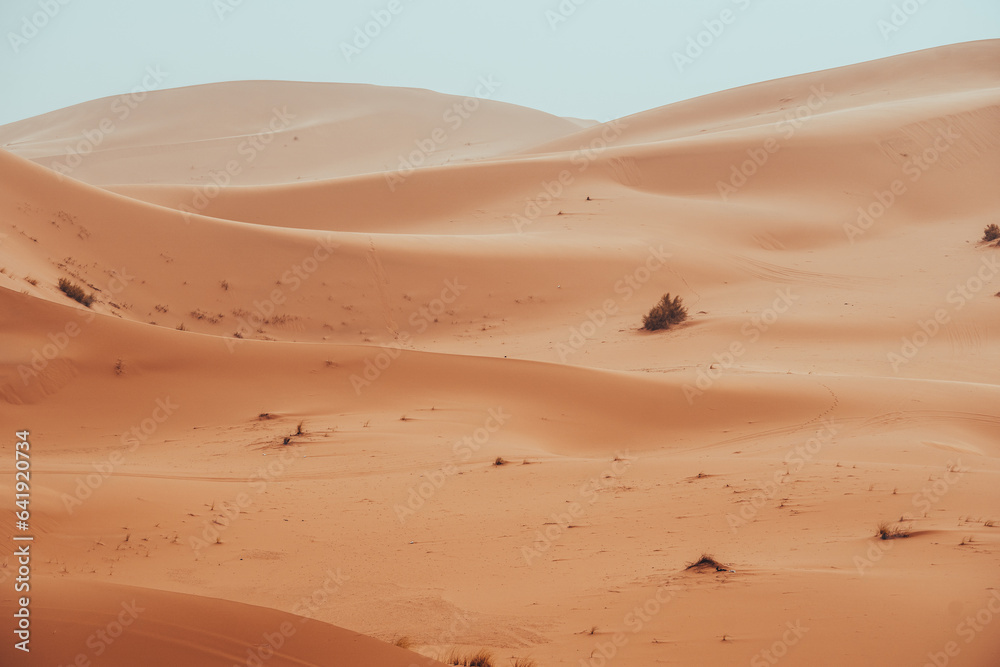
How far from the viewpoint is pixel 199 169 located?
57000mm

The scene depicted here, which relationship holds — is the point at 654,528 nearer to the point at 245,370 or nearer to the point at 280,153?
the point at 245,370

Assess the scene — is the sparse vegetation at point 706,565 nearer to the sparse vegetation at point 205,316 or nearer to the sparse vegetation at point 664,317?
the sparse vegetation at point 664,317

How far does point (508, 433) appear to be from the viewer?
357 inches

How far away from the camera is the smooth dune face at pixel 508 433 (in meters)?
4.59

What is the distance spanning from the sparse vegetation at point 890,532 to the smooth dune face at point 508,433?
0.19ft

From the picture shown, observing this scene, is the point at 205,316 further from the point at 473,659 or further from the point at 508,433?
the point at 473,659

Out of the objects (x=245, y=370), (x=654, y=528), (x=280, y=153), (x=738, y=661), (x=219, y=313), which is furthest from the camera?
(x=280, y=153)

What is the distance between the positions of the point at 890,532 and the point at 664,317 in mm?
9285

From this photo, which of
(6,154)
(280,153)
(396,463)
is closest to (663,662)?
(396,463)

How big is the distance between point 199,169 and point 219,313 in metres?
46.2

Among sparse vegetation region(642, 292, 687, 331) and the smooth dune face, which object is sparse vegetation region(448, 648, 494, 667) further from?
sparse vegetation region(642, 292, 687, 331)

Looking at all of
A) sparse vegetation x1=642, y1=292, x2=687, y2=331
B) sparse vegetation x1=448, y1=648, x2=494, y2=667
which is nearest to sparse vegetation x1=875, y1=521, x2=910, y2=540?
sparse vegetation x1=448, y1=648, x2=494, y2=667

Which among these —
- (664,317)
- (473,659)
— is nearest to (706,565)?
(473,659)

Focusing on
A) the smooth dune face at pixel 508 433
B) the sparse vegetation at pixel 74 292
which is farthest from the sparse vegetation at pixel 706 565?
the sparse vegetation at pixel 74 292
